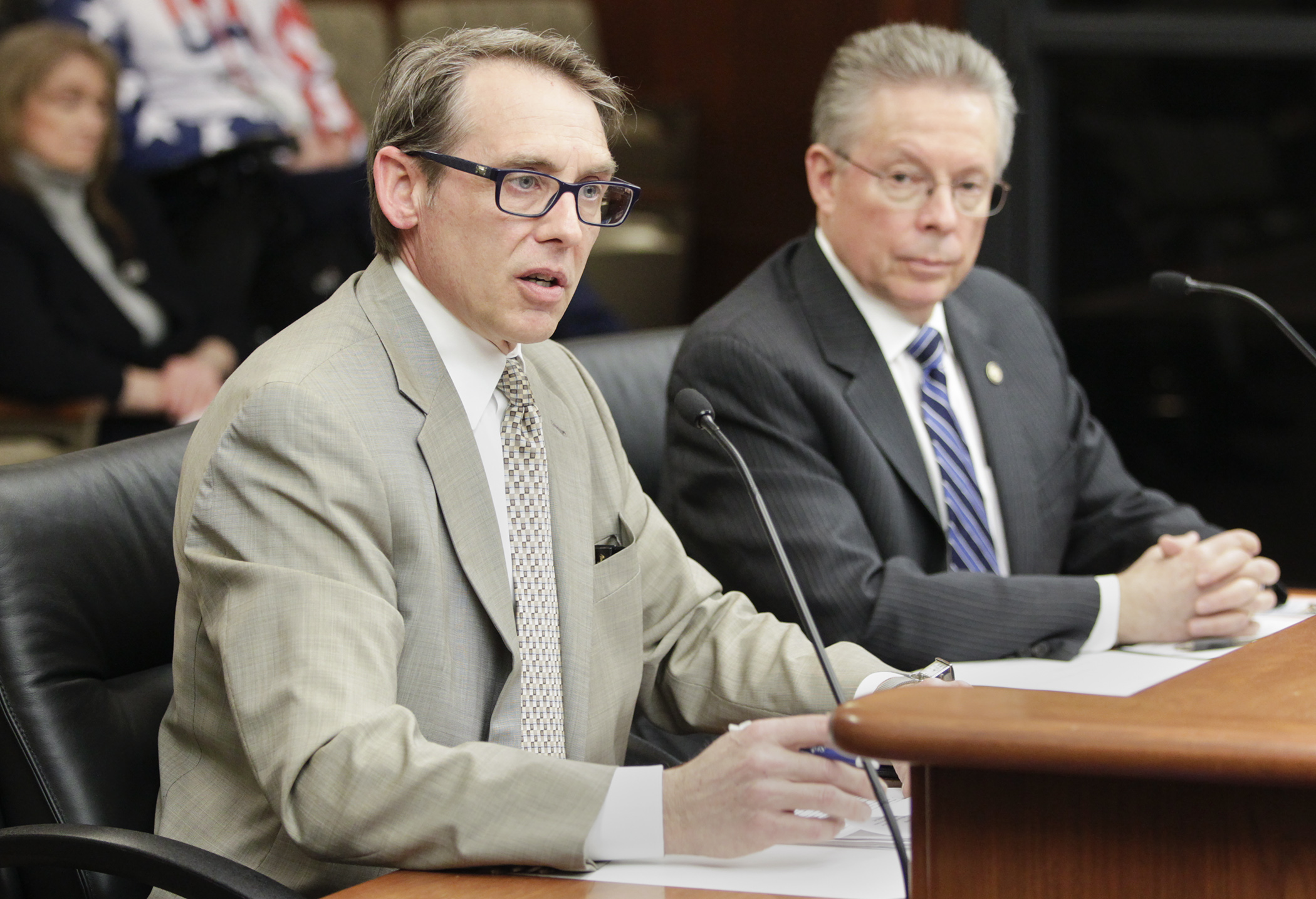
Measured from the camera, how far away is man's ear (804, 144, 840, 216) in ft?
6.58

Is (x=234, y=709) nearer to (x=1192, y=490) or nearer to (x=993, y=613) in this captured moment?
(x=993, y=613)

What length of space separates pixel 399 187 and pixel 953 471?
886 mm

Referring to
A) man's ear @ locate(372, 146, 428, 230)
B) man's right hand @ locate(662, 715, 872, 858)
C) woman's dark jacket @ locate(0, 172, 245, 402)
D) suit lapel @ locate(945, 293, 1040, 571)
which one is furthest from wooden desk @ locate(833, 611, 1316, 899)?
woman's dark jacket @ locate(0, 172, 245, 402)

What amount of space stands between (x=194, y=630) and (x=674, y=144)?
11.1 feet

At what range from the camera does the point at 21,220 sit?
3.12 metres

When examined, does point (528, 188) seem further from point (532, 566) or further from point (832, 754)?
point (832, 754)

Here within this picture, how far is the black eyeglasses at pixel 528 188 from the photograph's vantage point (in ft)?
4.19

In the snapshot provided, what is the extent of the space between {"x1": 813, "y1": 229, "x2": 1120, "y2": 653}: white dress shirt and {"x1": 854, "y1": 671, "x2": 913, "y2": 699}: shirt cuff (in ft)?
1.80

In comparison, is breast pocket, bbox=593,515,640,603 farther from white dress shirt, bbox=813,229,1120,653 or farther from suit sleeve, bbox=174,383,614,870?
white dress shirt, bbox=813,229,1120,653

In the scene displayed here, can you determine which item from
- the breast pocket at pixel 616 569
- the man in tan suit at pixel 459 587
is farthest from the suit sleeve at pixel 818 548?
the breast pocket at pixel 616 569

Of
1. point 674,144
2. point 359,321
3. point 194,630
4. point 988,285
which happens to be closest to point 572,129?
point 359,321

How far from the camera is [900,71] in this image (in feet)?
6.40

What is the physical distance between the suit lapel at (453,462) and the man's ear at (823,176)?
867 mm

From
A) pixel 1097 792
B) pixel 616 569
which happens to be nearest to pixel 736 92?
pixel 616 569
